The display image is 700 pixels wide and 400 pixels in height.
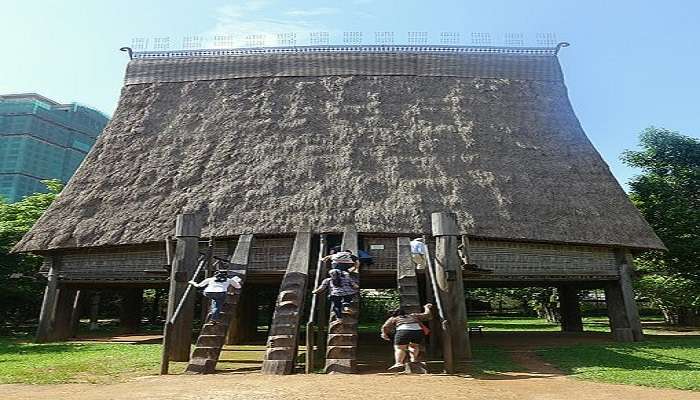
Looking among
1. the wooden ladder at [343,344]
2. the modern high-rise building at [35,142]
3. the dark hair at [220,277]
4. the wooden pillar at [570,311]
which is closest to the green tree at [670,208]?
the wooden pillar at [570,311]

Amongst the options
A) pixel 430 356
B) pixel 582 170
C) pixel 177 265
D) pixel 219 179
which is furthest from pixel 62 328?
pixel 582 170

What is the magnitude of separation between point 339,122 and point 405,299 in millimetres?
8243

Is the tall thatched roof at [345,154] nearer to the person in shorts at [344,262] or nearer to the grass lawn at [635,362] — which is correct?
the grass lawn at [635,362]

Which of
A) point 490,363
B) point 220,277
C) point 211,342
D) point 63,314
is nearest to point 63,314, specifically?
point 63,314

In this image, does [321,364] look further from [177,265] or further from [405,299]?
[177,265]

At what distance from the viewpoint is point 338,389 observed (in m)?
6.05

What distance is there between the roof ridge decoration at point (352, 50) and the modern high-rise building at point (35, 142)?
25939mm

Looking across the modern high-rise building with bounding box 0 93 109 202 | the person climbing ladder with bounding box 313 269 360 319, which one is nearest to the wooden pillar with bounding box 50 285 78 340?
the person climbing ladder with bounding box 313 269 360 319

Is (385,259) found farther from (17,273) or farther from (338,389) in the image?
(17,273)

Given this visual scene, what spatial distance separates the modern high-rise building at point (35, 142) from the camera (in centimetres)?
3891

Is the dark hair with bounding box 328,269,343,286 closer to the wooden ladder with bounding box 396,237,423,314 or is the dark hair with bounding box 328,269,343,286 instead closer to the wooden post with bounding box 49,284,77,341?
the wooden ladder with bounding box 396,237,423,314

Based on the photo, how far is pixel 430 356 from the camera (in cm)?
970

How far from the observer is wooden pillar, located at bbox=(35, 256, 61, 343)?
14.2m

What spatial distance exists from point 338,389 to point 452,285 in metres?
3.36
